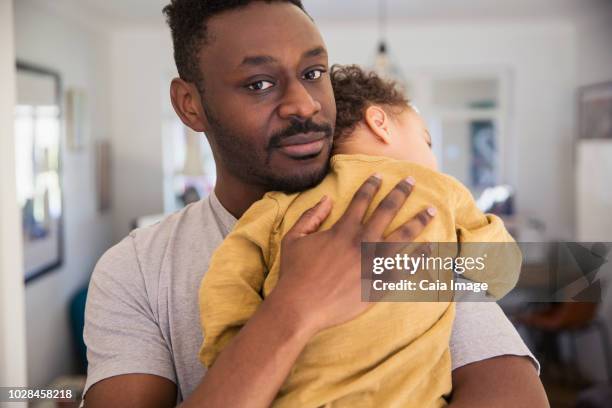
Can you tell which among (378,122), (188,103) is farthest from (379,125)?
(188,103)

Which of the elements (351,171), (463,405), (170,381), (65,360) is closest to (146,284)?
(170,381)

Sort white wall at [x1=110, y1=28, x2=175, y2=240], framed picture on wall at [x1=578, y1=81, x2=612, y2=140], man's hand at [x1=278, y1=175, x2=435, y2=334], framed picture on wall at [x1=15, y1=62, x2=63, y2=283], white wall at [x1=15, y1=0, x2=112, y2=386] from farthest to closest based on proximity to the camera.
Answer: white wall at [x1=110, y1=28, x2=175, y2=240] < framed picture on wall at [x1=578, y1=81, x2=612, y2=140] < white wall at [x1=15, y1=0, x2=112, y2=386] < framed picture on wall at [x1=15, y1=62, x2=63, y2=283] < man's hand at [x1=278, y1=175, x2=435, y2=334]

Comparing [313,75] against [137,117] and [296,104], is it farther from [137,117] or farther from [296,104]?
[137,117]

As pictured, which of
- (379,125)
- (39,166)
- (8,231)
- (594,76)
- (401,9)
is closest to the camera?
(379,125)

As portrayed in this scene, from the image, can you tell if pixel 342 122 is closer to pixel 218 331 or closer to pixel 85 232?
pixel 218 331

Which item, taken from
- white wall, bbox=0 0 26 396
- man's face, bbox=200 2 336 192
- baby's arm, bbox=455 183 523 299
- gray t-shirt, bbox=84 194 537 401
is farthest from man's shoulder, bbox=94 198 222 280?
white wall, bbox=0 0 26 396

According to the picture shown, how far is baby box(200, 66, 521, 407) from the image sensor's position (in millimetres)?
684

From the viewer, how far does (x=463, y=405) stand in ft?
A: 2.36

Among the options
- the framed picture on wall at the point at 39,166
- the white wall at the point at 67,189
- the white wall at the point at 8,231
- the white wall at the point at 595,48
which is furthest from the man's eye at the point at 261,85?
the white wall at the point at 595,48

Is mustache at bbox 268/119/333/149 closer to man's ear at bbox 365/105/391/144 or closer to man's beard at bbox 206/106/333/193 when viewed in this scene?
man's beard at bbox 206/106/333/193

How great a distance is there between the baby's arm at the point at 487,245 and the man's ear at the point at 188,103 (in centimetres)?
36

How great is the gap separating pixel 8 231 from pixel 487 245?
1108 mm

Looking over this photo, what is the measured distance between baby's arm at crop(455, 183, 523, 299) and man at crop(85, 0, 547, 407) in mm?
65

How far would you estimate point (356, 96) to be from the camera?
0.93 meters
